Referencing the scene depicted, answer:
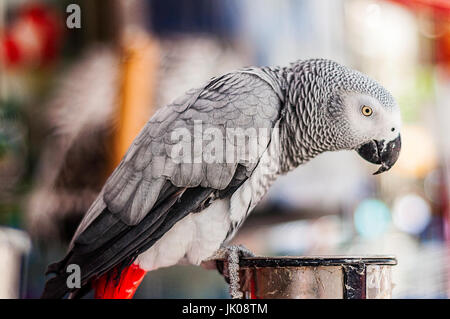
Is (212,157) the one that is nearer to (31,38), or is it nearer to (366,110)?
(366,110)

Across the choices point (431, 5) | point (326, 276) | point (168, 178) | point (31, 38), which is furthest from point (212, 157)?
point (31, 38)

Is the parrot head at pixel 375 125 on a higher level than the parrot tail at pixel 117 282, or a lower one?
higher

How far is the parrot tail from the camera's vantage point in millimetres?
632

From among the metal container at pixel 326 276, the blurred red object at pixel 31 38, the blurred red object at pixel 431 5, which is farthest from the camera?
the blurred red object at pixel 31 38

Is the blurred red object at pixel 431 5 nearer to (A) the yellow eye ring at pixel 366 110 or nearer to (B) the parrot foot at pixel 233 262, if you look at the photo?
(A) the yellow eye ring at pixel 366 110

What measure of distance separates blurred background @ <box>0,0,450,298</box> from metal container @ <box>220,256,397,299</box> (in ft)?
0.96

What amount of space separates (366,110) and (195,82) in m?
0.36

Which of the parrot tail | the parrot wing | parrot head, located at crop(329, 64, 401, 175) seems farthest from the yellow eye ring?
the parrot tail

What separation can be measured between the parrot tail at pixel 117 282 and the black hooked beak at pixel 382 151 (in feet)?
1.16

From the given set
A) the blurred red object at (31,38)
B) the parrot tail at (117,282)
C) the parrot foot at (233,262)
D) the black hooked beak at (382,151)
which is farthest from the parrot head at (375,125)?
the blurred red object at (31,38)

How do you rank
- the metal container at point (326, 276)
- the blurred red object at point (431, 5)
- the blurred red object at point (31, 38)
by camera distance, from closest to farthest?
the metal container at point (326, 276) < the blurred red object at point (431, 5) < the blurred red object at point (31, 38)

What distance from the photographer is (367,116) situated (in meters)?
0.61

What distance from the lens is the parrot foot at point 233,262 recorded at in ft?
2.06

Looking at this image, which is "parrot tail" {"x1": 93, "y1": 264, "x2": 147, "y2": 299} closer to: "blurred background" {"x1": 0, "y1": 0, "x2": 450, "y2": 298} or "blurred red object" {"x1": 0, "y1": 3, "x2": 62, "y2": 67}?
"blurred background" {"x1": 0, "y1": 0, "x2": 450, "y2": 298}
